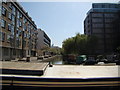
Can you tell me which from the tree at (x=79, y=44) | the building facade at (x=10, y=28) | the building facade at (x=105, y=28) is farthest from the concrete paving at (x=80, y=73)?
the building facade at (x=105, y=28)

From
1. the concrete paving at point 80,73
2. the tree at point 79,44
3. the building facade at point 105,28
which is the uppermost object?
the building facade at point 105,28

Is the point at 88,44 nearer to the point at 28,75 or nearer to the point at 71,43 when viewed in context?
the point at 71,43

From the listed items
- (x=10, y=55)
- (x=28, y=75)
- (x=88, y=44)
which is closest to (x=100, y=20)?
(x=88, y=44)

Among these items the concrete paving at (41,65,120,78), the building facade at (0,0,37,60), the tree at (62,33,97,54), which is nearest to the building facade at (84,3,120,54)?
the tree at (62,33,97,54)

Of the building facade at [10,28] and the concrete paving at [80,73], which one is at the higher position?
the building facade at [10,28]

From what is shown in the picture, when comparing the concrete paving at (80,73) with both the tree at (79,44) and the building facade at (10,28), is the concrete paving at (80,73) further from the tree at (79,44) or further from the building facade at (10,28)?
the tree at (79,44)

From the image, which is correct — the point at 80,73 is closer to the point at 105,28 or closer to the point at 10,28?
the point at 10,28

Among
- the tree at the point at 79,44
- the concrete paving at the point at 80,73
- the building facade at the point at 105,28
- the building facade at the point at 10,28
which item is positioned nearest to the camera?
the concrete paving at the point at 80,73

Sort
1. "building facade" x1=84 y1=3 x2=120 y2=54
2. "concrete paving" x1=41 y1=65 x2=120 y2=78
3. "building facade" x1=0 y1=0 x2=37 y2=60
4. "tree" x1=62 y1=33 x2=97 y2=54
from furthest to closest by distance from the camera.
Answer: "building facade" x1=84 y1=3 x2=120 y2=54
"tree" x1=62 y1=33 x2=97 y2=54
"building facade" x1=0 y1=0 x2=37 y2=60
"concrete paving" x1=41 y1=65 x2=120 y2=78

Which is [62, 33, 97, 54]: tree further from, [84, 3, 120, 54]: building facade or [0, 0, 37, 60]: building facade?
[84, 3, 120, 54]: building facade

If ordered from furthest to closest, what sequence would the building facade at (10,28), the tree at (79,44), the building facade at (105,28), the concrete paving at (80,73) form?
the building facade at (105,28)
the tree at (79,44)
the building facade at (10,28)
the concrete paving at (80,73)

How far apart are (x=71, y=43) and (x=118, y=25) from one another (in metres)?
29.9

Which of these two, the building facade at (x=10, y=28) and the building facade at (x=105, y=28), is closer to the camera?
the building facade at (x=10, y=28)

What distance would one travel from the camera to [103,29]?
8031cm
